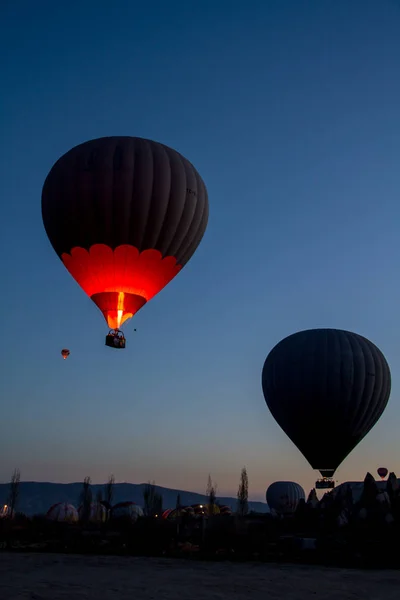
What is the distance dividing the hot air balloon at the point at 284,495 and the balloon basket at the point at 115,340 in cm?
4562

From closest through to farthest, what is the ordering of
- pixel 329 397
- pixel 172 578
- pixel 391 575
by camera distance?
pixel 172 578, pixel 391 575, pixel 329 397

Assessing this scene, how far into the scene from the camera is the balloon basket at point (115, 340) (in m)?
26.2

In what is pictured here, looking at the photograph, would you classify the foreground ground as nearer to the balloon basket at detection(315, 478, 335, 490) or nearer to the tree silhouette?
the balloon basket at detection(315, 478, 335, 490)

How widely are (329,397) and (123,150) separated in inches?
810

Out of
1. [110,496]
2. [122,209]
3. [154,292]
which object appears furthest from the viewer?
[110,496]

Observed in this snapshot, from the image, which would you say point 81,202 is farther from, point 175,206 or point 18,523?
point 18,523

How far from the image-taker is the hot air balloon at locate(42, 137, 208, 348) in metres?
25.5

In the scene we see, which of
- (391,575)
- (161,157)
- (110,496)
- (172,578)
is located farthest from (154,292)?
(110,496)

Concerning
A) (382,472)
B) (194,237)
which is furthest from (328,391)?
(194,237)

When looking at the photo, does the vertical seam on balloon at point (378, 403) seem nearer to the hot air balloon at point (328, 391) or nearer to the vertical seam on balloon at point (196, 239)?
the hot air balloon at point (328, 391)

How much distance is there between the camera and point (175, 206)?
1028 inches

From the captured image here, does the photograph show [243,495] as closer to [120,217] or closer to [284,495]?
[284,495]

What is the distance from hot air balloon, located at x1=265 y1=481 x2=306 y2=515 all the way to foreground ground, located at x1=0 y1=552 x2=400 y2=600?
152ft

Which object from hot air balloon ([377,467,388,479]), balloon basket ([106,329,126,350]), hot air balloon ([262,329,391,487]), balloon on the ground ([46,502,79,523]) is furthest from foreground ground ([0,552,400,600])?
balloon on the ground ([46,502,79,523])
